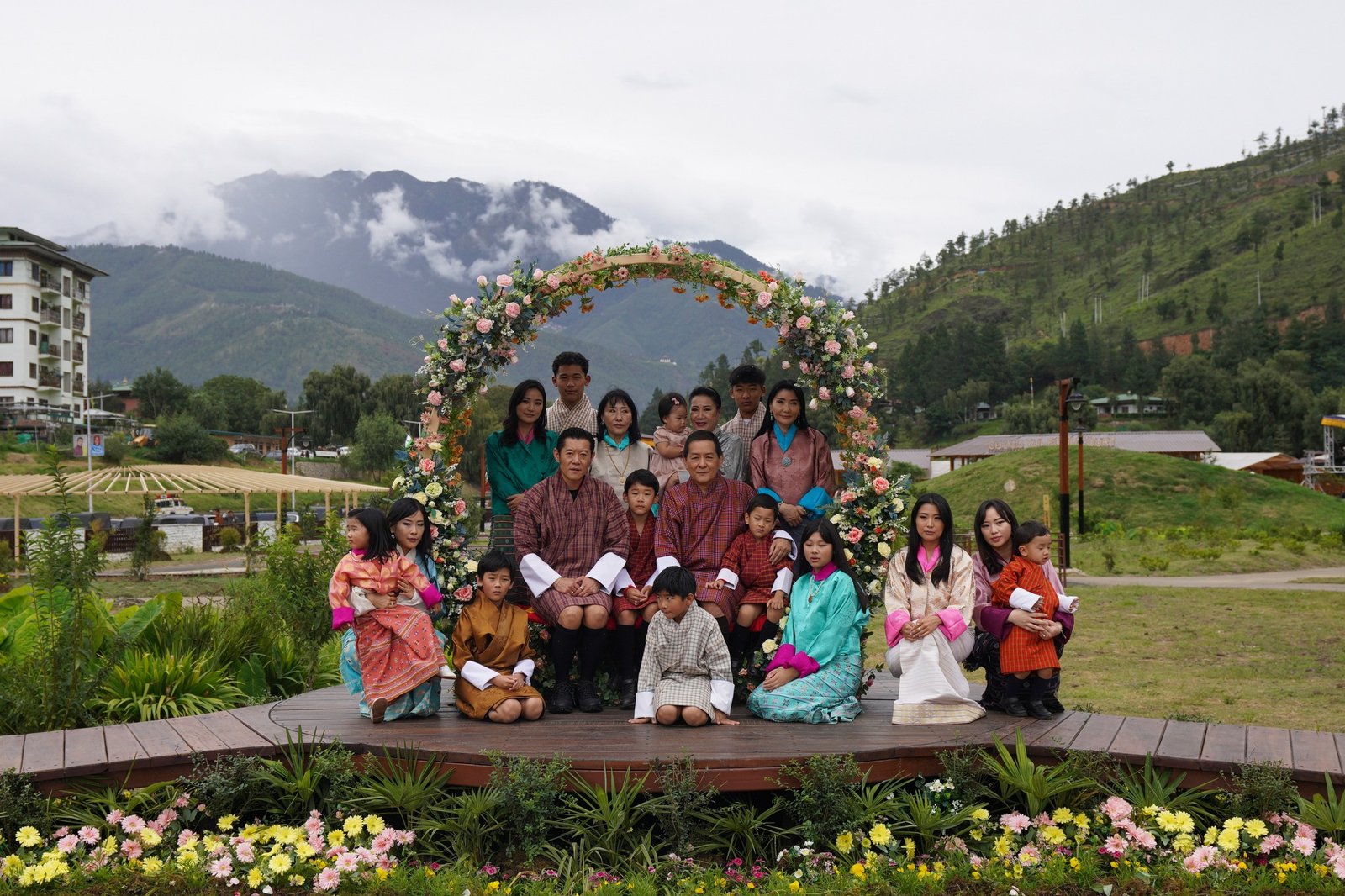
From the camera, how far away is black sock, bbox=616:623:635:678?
6.94 m

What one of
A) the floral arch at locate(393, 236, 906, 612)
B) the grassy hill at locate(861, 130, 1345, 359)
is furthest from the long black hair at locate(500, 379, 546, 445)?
the grassy hill at locate(861, 130, 1345, 359)

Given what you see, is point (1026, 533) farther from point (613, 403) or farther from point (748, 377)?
point (613, 403)

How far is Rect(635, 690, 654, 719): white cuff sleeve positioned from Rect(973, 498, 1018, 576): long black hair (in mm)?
2326

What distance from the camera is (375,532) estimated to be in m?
6.37

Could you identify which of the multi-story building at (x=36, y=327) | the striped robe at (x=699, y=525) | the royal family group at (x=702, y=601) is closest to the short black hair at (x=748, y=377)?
the royal family group at (x=702, y=601)

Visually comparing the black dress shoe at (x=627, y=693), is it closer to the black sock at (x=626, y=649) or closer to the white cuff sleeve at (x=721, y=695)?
the black sock at (x=626, y=649)

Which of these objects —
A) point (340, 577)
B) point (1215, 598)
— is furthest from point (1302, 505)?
point (340, 577)

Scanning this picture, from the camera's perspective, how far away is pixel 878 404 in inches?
314

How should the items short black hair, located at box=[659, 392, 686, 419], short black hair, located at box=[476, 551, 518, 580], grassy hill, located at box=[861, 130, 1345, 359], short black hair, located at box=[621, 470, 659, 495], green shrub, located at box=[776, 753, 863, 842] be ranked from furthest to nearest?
grassy hill, located at box=[861, 130, 1345, 359]
short black hair, located at box=[659, 392, 686, 419]
short black hair, located at box=[621, 470, 659, 495]
short black hair, located at box=[476, 551, 518, 580]
green shrub, located at box=[776, 753, 863, 842]

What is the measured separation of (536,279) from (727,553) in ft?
8.44

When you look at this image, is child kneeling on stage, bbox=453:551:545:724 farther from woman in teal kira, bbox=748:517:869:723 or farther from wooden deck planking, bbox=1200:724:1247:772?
wooden deck planking, bbox=1200:724:1247:772

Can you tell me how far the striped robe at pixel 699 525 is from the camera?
7.01 meters

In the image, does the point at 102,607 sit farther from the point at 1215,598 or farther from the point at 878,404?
the point at 1215,598

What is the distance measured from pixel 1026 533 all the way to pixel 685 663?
90.4 inches
